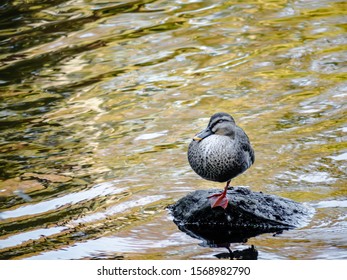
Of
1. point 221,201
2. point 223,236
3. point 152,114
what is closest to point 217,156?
point 221,201

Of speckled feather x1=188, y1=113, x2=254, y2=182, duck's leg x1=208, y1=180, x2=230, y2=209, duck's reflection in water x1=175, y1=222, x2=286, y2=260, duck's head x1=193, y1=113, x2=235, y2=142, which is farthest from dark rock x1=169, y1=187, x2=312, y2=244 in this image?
duck's head x1=193, y1=113, x2=235, y2=142

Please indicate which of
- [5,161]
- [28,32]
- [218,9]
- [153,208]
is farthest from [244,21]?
[153,208]

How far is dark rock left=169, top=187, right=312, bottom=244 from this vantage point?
657 centimetres

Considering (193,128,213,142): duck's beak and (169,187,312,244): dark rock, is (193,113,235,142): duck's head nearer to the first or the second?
(193,128,213,142): duck's beak

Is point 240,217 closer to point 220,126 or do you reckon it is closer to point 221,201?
point 221,201

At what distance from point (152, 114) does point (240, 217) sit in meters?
3.41

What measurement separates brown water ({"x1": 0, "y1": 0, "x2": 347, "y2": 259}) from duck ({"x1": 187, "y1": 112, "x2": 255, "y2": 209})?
0.59 meters

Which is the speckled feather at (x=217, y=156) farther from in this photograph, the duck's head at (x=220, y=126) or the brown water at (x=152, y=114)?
the brown water at (x=152, y=114)

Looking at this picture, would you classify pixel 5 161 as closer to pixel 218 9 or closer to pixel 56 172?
pixel 56 172

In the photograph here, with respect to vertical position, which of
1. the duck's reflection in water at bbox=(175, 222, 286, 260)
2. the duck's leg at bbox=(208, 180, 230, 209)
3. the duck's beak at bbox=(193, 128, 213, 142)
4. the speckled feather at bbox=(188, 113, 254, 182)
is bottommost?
the duck's reflection in water at bbox=(175, 222, 286, 260)

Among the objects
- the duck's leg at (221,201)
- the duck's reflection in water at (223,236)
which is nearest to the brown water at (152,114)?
the duck's reflection in water at (223,236)

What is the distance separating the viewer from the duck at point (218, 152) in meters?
6.32

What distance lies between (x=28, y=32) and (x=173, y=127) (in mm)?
5489
